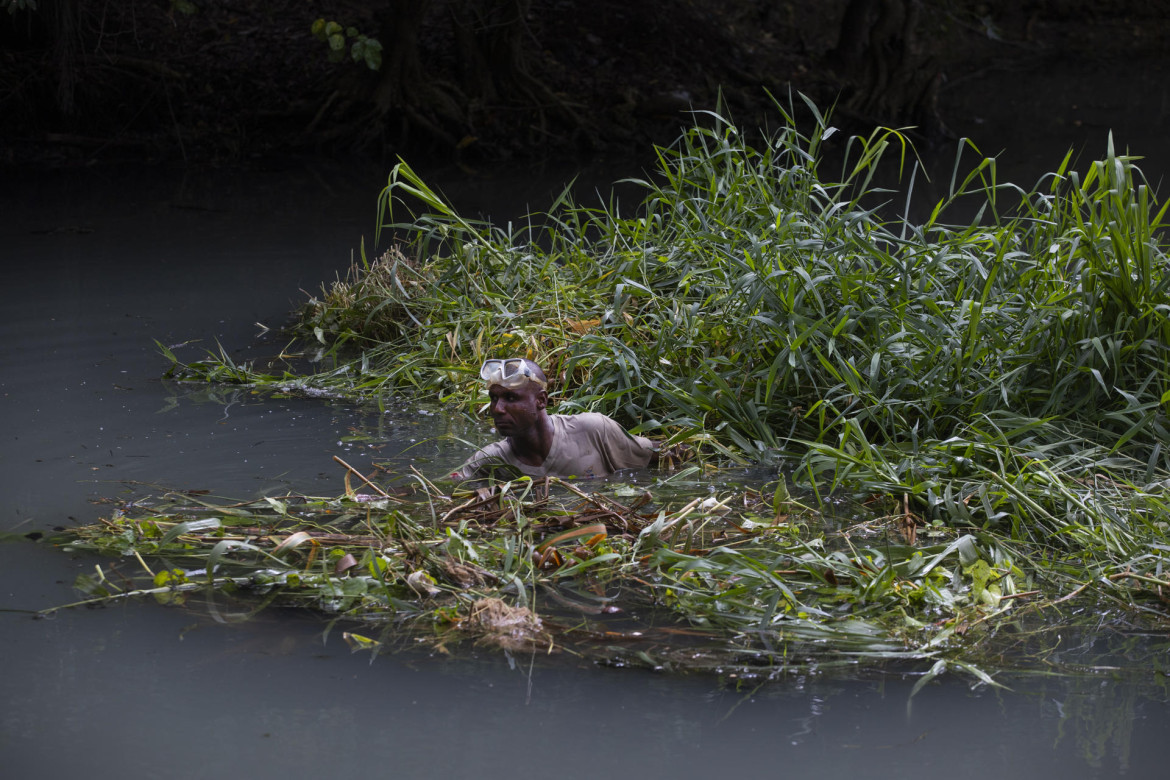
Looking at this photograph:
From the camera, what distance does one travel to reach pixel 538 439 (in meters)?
4.39

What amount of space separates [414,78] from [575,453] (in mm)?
8823

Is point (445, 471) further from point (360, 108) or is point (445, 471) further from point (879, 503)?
point (360, 108)

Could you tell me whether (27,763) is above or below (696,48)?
below

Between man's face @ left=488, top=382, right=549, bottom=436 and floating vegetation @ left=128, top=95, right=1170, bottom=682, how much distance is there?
237mm

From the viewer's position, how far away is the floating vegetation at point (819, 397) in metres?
3.53

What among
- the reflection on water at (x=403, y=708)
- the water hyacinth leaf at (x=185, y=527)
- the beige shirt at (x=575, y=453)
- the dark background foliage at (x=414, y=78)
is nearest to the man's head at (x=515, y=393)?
the beige shirt at (x=575, y=453)

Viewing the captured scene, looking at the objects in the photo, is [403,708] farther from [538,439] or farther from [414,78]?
[414,78]

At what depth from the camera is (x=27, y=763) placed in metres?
2.88

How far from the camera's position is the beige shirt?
14.6ft

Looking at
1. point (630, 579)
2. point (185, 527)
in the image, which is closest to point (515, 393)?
point (630, 579)

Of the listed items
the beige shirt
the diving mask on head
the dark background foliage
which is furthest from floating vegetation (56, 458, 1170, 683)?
the dark background foliage

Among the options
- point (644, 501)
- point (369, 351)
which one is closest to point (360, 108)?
point (369, 351)

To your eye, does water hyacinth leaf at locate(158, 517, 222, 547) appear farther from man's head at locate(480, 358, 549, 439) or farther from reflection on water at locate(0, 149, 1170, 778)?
man's head at locate(480, 358, 549, 439)

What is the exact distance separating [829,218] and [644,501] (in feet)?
6.60
